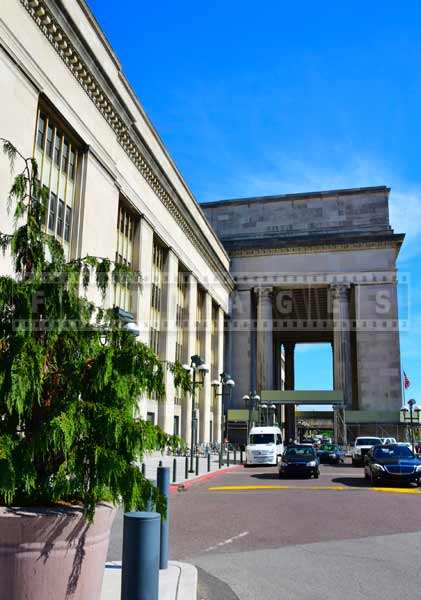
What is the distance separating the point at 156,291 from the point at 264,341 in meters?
24.6

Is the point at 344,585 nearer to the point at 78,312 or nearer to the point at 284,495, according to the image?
the point at 78,312

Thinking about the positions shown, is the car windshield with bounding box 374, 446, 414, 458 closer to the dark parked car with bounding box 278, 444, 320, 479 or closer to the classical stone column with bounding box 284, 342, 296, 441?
the dark parked car with bounding box 278, 444, 320, 479

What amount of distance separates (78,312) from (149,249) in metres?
30.1

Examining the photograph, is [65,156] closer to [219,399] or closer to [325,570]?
[325,570]

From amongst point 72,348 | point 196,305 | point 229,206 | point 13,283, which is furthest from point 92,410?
point 229,206

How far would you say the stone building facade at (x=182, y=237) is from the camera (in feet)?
76.6

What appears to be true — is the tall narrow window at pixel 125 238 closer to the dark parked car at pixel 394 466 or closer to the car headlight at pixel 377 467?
the dark parked car at pixel 394 466

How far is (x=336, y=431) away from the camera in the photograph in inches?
2105

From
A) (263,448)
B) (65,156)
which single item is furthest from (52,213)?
(263,448)

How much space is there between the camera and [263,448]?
31922 mm

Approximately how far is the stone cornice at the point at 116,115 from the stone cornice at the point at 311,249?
1620cm

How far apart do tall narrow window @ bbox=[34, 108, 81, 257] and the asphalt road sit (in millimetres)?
13811

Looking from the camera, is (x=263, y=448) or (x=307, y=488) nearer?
(x=307, y=488)

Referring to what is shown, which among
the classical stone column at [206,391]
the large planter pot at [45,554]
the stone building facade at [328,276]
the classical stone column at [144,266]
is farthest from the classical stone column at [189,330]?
the large planter pot at [45,554]
